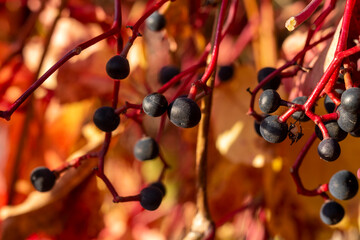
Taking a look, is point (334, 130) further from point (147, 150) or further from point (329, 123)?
point (147, 150)

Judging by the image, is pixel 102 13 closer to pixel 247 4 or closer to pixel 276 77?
pixel 247 4

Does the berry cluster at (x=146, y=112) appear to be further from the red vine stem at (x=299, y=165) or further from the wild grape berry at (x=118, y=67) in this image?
the red vine stem at (x=299, y=165)

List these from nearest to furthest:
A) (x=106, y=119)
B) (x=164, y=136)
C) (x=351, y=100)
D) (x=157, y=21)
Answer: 1. (x=351, y=100)
2. (x=106, y=119)
3. (x=157, y=21)
4. (x=164, y=136)

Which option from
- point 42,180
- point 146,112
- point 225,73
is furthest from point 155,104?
point 225,73

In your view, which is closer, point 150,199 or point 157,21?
point 150,199

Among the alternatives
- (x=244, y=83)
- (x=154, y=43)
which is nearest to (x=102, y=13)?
(x=154, y=43)

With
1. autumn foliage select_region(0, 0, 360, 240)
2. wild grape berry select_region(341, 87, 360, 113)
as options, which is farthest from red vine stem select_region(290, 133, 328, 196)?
wild grape berry select_region(341, 87, 360, 113)
